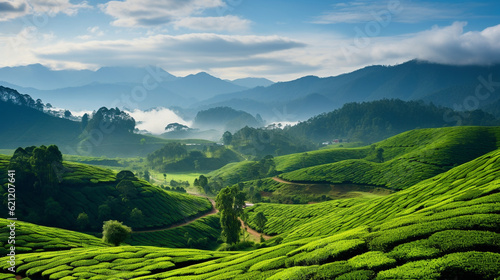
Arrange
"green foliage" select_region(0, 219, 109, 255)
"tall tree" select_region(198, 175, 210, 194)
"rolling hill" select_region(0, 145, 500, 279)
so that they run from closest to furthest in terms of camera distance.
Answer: "rolling hill" select_region(0, 145, 500, 279), "green foliage" select_region(0, 219, 109, 255), "tall tree" select_region(198, 175, 210, 194)

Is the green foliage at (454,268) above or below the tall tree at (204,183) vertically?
above

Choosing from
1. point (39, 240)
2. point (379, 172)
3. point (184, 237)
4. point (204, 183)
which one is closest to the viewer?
point (39, 240)

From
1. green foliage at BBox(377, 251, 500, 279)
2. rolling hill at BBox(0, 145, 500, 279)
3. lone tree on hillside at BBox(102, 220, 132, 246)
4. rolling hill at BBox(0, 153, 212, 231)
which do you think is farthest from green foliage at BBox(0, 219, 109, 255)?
green foliage at BBox(377, 251, 500, 279)

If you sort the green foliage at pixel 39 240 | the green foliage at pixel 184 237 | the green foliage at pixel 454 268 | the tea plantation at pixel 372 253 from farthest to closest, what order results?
the green foliage at pixel 184 237 → the green foliage at pixel 39 240 → the tea plantation at pixel 372 253 → the green foliage at pixel 454 268

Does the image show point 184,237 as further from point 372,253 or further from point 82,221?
point 372,253

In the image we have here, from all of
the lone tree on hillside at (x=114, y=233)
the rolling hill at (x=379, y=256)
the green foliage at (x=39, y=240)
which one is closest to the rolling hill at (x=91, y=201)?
the green foliage at (x=39, y=240)

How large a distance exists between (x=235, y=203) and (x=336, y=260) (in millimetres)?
51529

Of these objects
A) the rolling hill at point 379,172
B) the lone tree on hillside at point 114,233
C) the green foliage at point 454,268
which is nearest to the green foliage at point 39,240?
the lone tree on hillside at point 114,233

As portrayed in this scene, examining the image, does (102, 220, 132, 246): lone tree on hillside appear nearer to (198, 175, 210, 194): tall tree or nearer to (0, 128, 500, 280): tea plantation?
(0, 128, 500, 280): tea plantation

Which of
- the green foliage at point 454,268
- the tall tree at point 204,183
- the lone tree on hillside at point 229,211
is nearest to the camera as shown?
the green foliage at point 454,268

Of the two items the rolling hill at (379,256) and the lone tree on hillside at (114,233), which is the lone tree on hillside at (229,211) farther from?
the rolling hill at (379,256)

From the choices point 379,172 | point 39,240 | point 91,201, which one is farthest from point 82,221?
point 379,172

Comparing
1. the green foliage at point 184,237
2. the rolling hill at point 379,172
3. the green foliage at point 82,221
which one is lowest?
the green foliage at point 184,237

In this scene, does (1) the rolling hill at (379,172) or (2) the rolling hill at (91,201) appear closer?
(2) the rolling hill at (91,201)
